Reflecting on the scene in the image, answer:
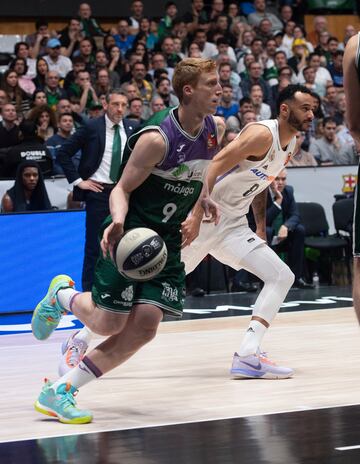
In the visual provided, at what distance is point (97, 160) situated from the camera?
948cm

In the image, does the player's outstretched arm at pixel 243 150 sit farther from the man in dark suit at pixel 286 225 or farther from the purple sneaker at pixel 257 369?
the man in dark suit at pixel 286 225

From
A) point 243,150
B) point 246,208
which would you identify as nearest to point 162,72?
point 246,208

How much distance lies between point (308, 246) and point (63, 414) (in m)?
7.22

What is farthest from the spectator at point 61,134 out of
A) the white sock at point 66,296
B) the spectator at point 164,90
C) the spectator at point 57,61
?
the white sock at point 66,296

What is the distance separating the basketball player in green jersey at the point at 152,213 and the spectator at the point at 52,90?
8.41 metres

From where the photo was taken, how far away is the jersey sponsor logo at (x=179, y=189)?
198 inches

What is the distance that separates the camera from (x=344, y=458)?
13.3 ft

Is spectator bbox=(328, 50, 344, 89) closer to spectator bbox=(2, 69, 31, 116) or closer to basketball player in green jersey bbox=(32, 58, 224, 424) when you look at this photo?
spectator bbox=(2, 69, 31, 116)

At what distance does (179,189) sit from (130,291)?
1.89 ft

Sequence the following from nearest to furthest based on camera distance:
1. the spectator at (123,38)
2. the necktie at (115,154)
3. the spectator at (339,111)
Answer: the necktie at (115,154), the spectator at (339,111), the spectator at (123,38)

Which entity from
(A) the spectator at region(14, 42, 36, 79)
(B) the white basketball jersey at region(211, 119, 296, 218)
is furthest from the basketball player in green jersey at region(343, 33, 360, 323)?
(A) the spectator at region(14, 42, 36, 79)

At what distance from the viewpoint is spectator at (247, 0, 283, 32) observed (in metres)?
17.8

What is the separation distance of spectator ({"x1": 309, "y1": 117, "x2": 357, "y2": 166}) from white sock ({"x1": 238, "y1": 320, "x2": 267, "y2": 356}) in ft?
23.8

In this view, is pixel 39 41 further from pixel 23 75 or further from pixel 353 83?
pixel 353 83
